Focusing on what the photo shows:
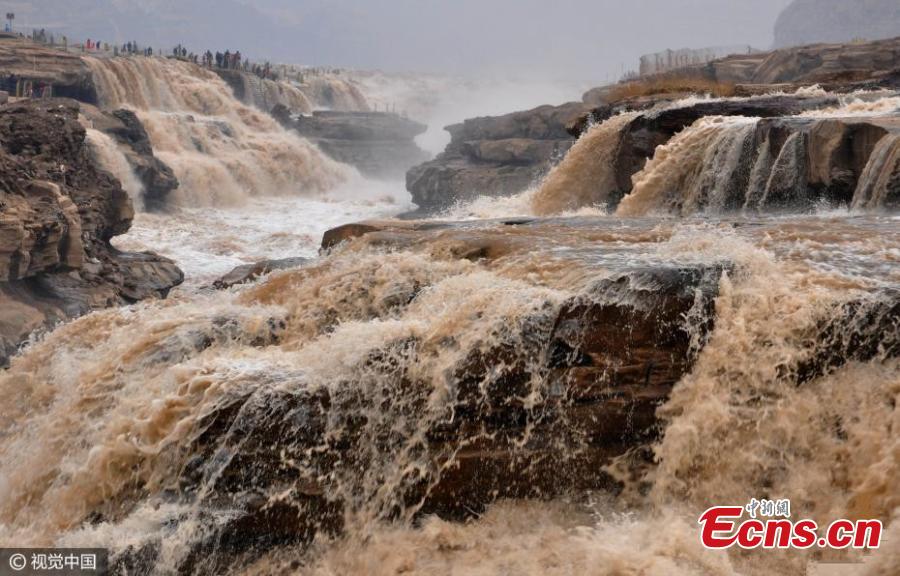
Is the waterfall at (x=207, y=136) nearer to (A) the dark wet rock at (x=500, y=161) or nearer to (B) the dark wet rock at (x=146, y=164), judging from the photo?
(B) the dark wet rock at (x=146, y=164)

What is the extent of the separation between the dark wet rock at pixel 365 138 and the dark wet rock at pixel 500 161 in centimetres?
507

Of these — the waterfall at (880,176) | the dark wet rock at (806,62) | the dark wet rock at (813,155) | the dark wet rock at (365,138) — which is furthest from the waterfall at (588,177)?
the dark wet rock at (365,138)

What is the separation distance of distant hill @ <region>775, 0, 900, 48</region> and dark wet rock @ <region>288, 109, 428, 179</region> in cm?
5757

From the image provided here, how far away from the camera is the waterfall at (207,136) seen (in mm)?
22031

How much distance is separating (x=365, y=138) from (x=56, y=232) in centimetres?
2123

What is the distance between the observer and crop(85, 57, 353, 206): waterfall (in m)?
22.0

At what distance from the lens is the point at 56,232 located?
11477 mm

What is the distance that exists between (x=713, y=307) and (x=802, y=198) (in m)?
4.63

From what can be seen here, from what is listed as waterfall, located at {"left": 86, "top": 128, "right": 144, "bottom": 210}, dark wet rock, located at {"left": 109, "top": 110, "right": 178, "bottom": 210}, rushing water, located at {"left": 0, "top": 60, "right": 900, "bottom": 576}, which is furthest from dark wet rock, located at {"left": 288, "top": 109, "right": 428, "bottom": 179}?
rushing water, located at {"left": 0, "top": 60, "right": 900, "bottom": 576}

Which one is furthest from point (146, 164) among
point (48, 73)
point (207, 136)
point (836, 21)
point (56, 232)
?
point (836, 21)

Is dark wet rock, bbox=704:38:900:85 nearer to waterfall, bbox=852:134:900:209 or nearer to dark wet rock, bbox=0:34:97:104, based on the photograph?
waterfall, bbox=852:134:900:209

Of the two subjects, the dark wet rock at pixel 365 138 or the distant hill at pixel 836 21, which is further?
the distant hill at pixel 836 21

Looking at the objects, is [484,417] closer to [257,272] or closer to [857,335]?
[857,335]

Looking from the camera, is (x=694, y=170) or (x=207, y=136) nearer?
(x=694, y=170)
